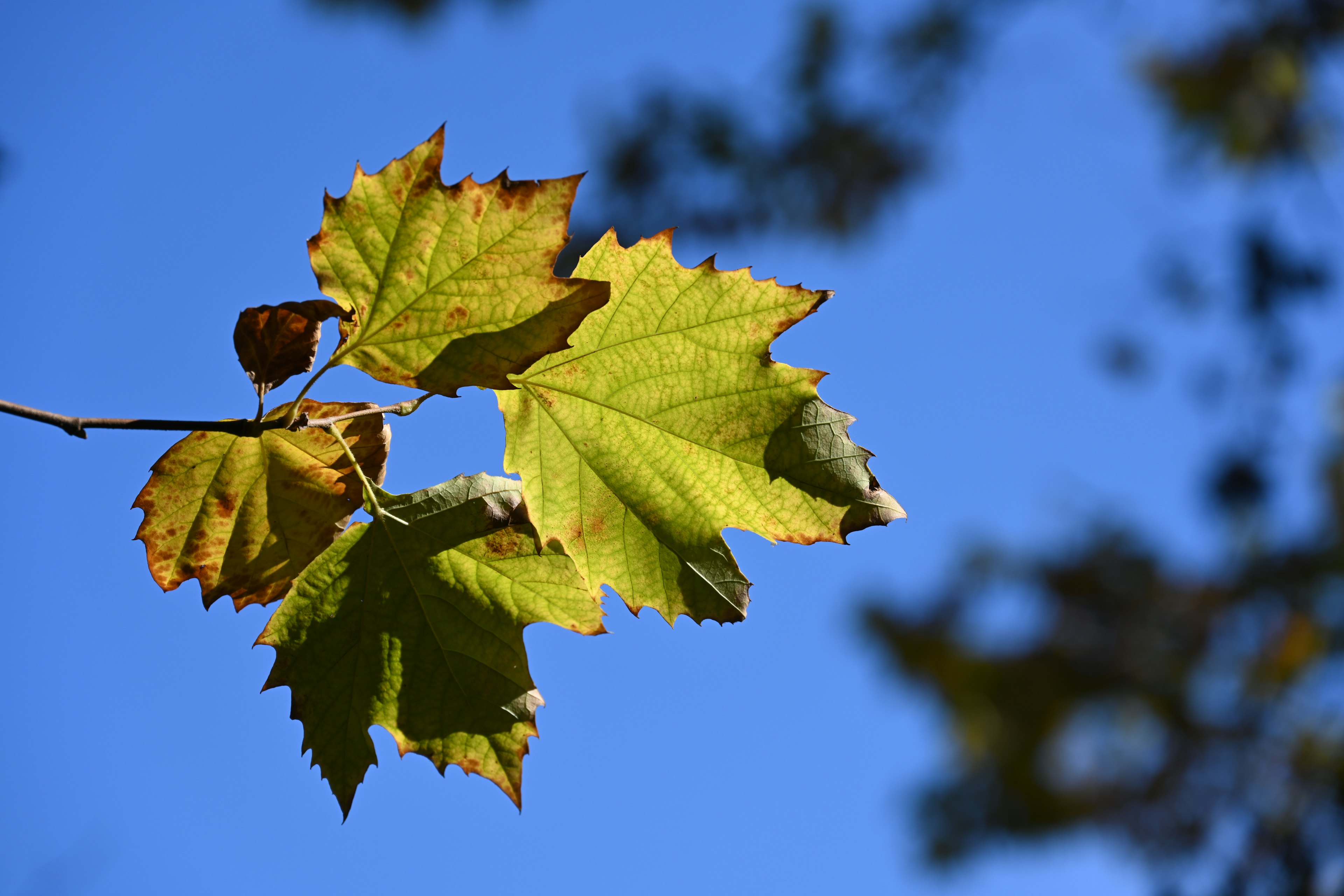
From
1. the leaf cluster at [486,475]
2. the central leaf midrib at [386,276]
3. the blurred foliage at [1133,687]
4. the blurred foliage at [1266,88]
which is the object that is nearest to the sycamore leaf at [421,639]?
the leaf cluster at [486,475]

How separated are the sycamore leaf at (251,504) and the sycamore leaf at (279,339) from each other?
0.09ft

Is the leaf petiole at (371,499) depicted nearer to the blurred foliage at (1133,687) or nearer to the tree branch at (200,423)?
the tree branch at (200,423)

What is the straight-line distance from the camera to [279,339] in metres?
0.58

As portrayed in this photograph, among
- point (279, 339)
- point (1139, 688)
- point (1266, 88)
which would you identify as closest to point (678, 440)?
point (279, 339)

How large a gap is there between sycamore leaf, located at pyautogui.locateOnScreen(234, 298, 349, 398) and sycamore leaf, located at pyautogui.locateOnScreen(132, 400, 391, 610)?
0.09ft

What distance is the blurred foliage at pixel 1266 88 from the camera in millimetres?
4621

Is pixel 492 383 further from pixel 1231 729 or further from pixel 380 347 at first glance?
pixel 1231 729

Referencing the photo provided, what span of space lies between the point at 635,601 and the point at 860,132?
17.9 feet

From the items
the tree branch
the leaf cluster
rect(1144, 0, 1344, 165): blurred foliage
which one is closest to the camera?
the tree branch

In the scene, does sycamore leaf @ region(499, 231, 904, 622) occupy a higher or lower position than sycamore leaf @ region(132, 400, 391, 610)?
higher

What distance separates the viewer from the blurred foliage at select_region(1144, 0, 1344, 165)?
4.62m

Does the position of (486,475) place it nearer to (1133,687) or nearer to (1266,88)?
(1266,88)

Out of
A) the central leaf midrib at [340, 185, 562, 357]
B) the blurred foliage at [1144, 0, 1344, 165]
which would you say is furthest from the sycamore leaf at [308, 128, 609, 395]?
the blurred foliage at [1144, 0, 1344, 165]

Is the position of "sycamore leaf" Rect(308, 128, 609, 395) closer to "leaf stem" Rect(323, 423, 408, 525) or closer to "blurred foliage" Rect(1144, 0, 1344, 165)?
"leaf stem" Rect(323, 423, 408, 525)
